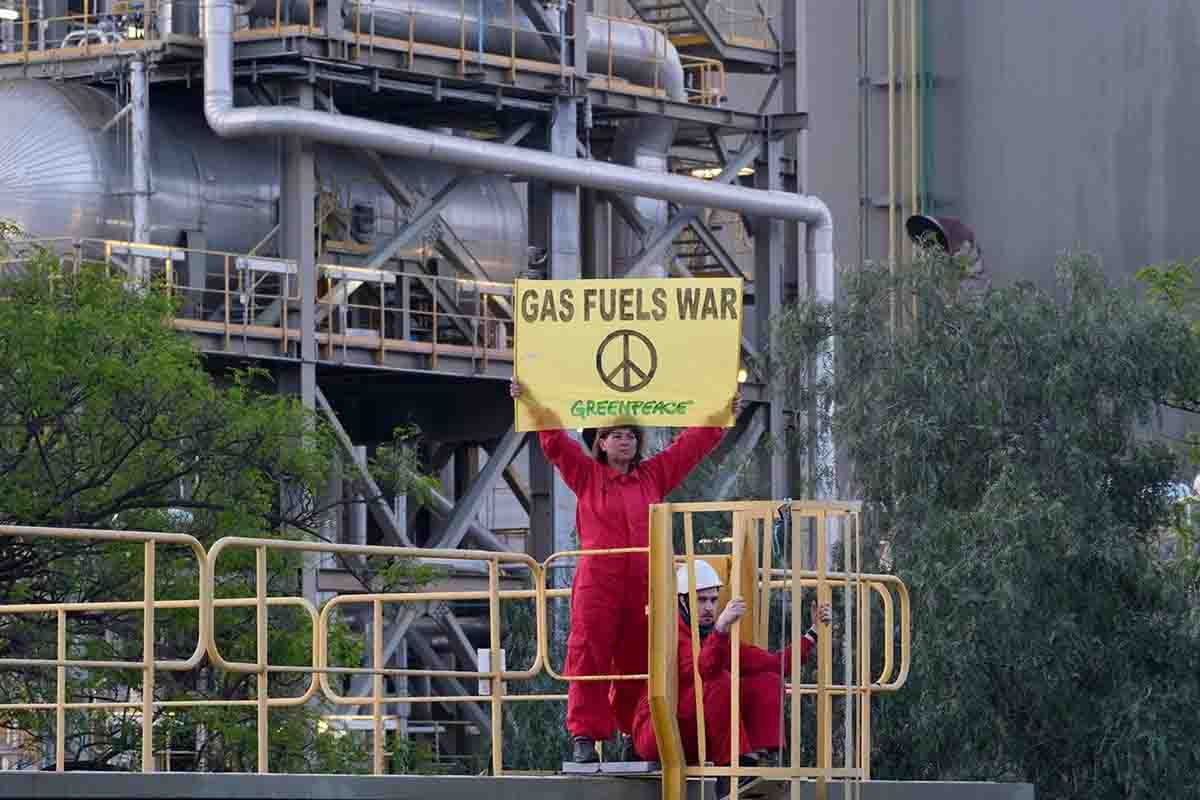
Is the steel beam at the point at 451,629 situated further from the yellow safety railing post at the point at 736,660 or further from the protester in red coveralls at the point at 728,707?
the yellow safety railing post at the point at 736,660

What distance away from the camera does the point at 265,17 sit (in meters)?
49.5

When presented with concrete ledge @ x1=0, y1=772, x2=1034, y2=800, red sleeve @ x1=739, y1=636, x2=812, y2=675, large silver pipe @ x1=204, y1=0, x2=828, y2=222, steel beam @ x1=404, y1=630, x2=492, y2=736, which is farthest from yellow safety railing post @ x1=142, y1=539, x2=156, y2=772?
steel beam @ x1=404, y1=630, x2=492, y2=736

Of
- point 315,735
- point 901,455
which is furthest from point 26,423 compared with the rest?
point 901,455

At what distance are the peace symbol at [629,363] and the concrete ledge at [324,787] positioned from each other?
2261 mm

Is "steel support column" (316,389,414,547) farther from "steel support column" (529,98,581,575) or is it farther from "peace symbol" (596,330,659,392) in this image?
"peace symbol" (596,330,659,392)

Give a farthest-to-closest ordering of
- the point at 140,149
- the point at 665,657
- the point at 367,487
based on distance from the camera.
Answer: the point at 140,149 → the point at 367,487 → the point at 665,657

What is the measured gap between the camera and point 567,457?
17312 mm

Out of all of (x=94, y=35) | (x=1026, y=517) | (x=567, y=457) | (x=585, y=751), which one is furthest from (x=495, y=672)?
(x=94, y=35)

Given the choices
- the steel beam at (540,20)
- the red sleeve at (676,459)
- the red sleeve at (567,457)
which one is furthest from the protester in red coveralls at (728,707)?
the steel beam at (540,20)

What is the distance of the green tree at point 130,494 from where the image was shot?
35875mm

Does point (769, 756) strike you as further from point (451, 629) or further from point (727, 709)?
point (451, 629)

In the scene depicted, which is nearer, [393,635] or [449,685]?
[393,635]

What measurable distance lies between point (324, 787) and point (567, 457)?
8.89ft

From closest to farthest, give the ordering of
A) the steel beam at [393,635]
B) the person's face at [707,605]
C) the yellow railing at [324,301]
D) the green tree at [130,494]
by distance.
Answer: the person's face at [707,605] → the green tree at [130,494] → the yellow railing at [324,301] → the steel beam at [393,635]
